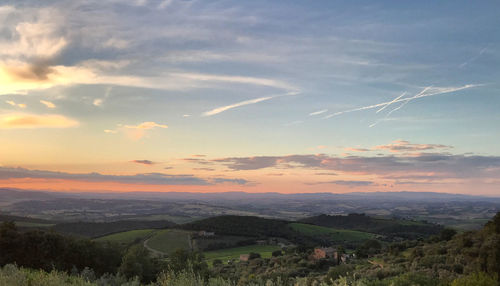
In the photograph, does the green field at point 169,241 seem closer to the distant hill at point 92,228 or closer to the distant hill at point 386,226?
the distant hill at point 92,228

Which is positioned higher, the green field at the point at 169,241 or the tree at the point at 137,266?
the tree at the point at 137,266

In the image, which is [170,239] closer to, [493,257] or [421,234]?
[421,234]

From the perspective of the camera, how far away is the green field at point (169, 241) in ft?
305

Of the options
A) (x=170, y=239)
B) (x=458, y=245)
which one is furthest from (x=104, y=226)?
(x=458, y=245)

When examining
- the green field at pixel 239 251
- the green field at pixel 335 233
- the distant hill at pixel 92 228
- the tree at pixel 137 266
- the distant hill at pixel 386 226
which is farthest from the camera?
the distant hill at pixel 386 226

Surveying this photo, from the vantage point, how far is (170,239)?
104 metres

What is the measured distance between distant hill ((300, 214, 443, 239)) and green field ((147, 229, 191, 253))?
65676mm

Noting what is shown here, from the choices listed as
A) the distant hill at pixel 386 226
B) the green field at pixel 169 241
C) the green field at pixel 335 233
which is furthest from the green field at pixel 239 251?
the distant hill at pixel 386 226

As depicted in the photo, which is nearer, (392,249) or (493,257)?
(493,257)

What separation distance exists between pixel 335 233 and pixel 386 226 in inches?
1075

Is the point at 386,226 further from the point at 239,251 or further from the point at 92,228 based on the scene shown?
the point at 92,228

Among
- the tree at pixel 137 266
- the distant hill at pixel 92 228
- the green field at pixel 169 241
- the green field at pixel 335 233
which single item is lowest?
the distant hill at pixel 92 228

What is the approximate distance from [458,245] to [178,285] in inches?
1464

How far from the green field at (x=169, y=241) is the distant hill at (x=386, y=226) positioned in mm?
65676
